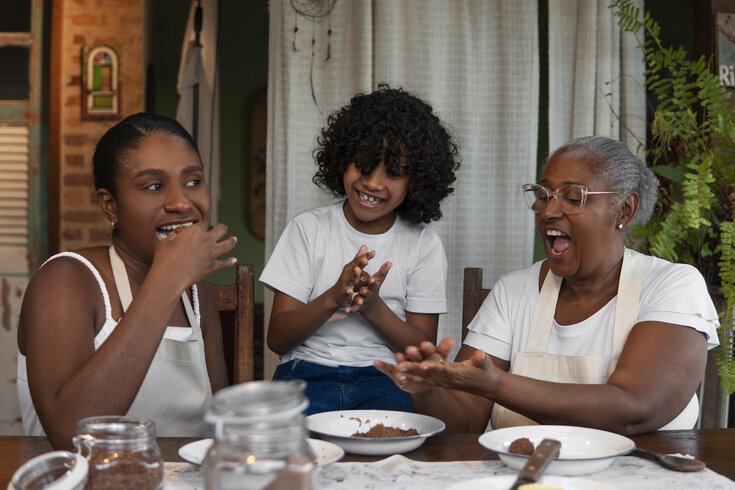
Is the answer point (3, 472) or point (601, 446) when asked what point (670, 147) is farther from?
point (3, 472)

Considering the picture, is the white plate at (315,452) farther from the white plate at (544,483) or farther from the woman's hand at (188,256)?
the woman's hand at (188,256)

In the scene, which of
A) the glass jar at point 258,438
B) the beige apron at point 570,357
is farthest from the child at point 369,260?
the glass jar at point 258,438

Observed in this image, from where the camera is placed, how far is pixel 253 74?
6.31 m

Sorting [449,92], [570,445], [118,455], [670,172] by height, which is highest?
[449,92]

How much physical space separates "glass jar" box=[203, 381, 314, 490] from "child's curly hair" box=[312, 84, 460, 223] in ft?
6.04

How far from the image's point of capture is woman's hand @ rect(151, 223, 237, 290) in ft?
5.59

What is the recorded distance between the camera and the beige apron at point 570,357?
2035 millimetres

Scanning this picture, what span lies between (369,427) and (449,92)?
199 cm

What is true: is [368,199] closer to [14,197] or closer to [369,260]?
[369,260]

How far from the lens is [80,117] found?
4723 mm

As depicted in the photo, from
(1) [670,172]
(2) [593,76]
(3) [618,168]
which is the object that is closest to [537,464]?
(3) [618,168]

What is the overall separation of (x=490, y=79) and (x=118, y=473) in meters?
2.65

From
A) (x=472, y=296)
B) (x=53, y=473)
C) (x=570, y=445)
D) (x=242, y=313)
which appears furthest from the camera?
(x=472, y=296)

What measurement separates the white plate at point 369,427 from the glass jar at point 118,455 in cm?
48
